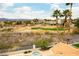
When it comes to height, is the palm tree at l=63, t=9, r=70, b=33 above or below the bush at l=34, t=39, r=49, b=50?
above

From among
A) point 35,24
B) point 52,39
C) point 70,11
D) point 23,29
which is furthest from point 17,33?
point 70,11

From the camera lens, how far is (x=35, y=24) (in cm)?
170

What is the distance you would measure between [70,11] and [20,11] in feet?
1.32

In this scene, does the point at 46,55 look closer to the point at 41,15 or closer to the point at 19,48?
the point at 19,48

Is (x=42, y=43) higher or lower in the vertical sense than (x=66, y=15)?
lower

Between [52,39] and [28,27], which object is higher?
[28,27]

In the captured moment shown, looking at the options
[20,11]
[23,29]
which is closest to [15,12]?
[20,11]

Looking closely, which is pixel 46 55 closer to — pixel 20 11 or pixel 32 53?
pixel 32 53

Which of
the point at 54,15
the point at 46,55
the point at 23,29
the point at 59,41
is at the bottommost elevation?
the point at 46,55

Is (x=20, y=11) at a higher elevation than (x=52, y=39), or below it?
higher

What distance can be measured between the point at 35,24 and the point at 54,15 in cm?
17

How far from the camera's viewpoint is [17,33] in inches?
66.1

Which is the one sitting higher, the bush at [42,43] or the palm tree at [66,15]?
the palm tree at [66,15]

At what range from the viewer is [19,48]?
5.49 feet
